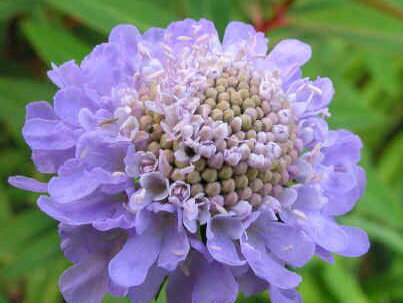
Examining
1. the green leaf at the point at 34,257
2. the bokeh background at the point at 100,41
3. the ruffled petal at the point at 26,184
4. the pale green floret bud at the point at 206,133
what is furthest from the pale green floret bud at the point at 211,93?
the green leaf at the point at 34,257

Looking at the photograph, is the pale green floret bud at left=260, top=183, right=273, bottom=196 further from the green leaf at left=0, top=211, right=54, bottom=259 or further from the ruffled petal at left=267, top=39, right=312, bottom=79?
the green leaf at left=0, top=211, right=54, bottom=259

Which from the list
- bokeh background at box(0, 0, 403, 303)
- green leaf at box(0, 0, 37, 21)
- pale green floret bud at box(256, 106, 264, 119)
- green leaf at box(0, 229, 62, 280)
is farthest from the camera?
green leaf at box(0, 0, 37, 21)

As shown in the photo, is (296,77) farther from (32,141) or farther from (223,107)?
(32,141)

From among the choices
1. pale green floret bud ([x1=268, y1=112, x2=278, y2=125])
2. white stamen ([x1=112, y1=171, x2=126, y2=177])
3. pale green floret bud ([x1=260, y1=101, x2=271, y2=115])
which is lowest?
white stamen ([x1=112, y1=171, x2=126, y2=177])

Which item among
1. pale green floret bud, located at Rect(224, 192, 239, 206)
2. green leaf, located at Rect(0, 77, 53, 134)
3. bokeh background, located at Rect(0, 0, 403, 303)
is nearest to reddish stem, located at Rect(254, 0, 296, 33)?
bokeh background, located at Rect(0, 0, 403, 303)

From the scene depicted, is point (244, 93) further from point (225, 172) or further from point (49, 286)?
A: point (49, 286)

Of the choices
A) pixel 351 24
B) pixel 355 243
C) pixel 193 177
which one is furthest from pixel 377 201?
pixel 193 177
